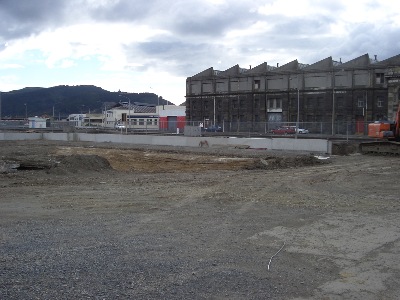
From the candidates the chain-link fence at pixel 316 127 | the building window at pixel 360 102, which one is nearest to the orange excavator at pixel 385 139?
the chain-link fence at pixel 316 127

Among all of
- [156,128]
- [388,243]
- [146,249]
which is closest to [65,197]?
[146,249]

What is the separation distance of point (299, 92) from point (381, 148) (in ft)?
191

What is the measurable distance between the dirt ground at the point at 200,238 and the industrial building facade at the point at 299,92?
46139 mm

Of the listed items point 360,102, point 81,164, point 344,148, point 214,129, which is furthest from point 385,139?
point 360,102

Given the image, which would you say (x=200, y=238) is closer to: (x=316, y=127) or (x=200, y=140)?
(x=200, y=140)

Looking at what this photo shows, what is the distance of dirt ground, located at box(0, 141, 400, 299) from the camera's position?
22.2ft

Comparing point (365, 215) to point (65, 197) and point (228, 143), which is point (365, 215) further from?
point (228, 143)

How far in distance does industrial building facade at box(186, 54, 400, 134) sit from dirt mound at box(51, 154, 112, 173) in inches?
1528

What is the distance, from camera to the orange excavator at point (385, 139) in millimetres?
31847

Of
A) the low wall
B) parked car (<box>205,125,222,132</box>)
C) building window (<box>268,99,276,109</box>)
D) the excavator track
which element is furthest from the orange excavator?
building window (<box>268,99,276,109</box>)

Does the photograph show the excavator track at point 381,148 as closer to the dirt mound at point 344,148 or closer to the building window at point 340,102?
the dirt mound at point 344,148

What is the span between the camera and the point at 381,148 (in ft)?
107

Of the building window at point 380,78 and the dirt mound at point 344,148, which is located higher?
the building window at point 380,78

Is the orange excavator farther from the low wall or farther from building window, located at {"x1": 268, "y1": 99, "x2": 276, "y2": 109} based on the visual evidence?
building window, located at {"x1": 268, "y1": 99, "x2": 276, "y2": 109}
